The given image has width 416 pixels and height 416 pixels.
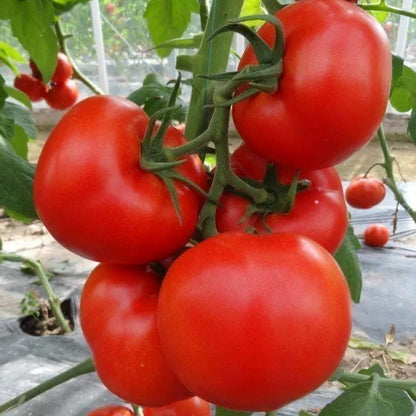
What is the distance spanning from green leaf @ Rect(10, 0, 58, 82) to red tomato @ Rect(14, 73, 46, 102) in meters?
0.89

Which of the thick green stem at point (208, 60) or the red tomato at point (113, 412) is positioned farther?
the red tomato at point (113, 412)

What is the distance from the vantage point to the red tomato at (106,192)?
0.41 m

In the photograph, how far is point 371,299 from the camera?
2471 millimetres

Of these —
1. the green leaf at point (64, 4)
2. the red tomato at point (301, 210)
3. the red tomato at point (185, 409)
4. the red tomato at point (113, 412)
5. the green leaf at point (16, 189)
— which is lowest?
the red tomato at point (113, 412)

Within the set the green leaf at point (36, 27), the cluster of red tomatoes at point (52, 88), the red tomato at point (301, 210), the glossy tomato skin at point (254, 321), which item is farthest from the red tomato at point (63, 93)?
the glossy tomato skin at point (254, 321)

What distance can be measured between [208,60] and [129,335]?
249 millimetres

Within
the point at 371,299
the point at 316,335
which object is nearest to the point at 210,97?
the point at 316,335

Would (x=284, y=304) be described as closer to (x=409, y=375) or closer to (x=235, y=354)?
(x=235, y=354)

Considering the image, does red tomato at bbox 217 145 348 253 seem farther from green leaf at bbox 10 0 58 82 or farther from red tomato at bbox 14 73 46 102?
red tomato at bbox 14 73 46 102

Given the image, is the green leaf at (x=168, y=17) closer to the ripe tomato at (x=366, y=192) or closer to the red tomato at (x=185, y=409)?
the red tomato at (x=185, y=409)

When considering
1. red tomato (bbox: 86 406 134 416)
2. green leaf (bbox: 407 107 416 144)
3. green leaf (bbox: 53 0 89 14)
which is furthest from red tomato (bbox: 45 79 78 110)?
green leaf (bbox: 407 107 416 144)

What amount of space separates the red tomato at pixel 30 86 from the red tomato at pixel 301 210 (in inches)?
56.8

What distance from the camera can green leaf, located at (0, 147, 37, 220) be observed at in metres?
0.57

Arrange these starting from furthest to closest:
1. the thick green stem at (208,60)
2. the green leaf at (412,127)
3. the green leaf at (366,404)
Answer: the green leaf at (412,127) < the green leaf at (366,404) < the thick green stem at (208,60)
